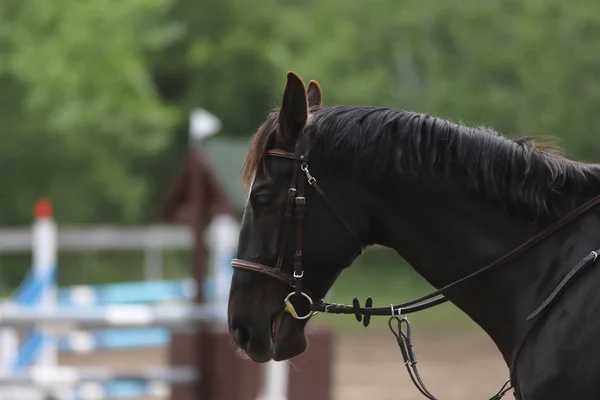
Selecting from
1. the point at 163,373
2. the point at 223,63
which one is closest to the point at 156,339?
the point at 163,373

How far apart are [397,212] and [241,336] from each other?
2.10 feet

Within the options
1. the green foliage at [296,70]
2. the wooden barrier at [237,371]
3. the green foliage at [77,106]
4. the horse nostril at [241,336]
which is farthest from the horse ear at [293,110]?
the green foliage at [77,106]

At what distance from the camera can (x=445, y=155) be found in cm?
299

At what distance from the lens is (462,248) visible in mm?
2984

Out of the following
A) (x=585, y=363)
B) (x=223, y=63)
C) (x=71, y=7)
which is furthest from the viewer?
(x=223, y=63)

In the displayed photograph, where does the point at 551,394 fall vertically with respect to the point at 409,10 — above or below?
below

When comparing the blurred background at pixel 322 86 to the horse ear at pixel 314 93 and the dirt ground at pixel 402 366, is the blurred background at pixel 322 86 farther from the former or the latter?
the horse ear at pixel 314 93

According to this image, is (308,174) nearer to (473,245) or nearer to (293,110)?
(293,110)

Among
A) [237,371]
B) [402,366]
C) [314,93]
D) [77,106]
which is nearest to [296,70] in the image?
[77,106]

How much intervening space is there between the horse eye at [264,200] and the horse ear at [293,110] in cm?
20

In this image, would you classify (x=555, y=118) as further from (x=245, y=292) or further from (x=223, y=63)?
(x=223, y=63)

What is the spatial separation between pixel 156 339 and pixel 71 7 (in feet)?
23.7

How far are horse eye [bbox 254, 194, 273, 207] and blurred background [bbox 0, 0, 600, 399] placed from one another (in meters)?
8.07

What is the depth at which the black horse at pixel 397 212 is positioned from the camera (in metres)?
2.91
